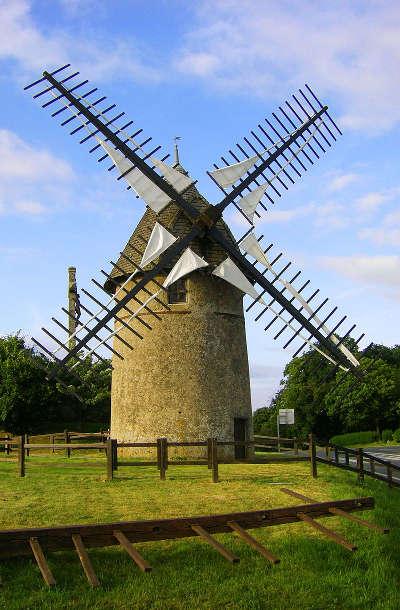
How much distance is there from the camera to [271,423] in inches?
2515

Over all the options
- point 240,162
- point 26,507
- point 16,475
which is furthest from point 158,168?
point 26,507

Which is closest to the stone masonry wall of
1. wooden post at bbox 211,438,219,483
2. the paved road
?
wooden post at bbox 211,438,219,483

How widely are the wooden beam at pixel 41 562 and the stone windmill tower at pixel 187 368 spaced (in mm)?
12233

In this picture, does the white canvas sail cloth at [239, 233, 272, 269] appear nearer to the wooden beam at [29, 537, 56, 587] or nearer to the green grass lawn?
the green grass lawn

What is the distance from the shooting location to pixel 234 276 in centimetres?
2022

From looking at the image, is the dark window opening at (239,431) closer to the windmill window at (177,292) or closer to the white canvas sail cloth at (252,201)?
the windmill window at (177,292)

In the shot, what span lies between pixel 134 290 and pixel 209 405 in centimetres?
451

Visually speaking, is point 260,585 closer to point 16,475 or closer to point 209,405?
point 16,475

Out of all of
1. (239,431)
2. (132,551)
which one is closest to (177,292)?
(239,431)

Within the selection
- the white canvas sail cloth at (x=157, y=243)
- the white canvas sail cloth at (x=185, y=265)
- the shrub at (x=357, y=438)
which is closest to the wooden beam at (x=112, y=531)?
the white canvas sail cloth at (x=185, y=265)

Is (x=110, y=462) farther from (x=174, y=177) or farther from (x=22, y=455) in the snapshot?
(x=174, y=177)

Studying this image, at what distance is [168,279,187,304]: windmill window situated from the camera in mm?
21125

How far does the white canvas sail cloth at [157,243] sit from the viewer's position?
19.1 m

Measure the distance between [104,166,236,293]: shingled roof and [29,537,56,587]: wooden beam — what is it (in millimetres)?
12319
